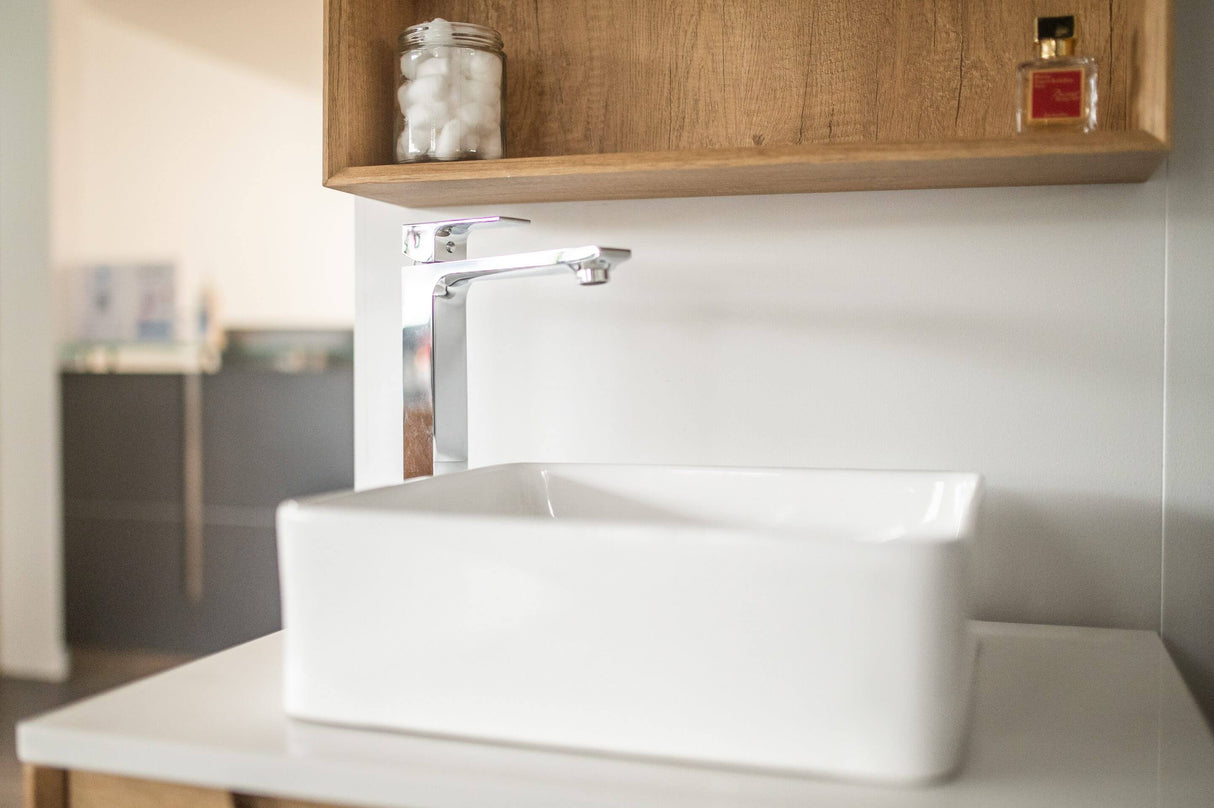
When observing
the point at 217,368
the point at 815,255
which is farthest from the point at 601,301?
the point at 217,368

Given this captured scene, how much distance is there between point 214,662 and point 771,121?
0.73 metres

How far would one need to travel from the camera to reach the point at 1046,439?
100 centimetres

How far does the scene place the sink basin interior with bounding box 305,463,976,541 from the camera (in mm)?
893

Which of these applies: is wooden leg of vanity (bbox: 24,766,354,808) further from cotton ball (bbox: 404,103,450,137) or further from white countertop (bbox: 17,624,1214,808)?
cotton ball (bbox: 404,103,450,137)

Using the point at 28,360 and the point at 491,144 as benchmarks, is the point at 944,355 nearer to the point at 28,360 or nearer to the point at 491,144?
the point at 491,144

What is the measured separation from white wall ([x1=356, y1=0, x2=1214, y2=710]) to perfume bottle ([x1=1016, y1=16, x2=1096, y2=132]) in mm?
116

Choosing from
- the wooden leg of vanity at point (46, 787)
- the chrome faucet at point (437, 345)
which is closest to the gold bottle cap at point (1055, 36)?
the chrome faucet at point (437, 345)

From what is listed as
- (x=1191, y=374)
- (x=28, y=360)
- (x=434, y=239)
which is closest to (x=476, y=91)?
(x=434, y=239)

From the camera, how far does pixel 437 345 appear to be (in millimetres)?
1023

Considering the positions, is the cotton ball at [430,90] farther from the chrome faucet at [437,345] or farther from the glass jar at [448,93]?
the chrome faucet at [437,345]

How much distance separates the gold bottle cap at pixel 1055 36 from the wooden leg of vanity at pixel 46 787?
3.11 feet

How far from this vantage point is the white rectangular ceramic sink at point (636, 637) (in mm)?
560

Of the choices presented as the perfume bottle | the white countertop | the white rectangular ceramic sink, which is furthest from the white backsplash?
the white rectangular ceramic sink

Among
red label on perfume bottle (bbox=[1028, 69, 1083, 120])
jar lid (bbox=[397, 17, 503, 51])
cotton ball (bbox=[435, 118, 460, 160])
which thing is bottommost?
cotton ball (bbox=[435, 118, 460, 160])
